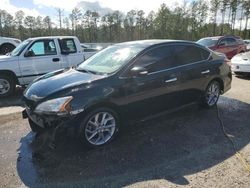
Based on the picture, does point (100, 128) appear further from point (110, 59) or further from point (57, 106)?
point (110, 59)

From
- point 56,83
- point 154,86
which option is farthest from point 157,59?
point 56,83

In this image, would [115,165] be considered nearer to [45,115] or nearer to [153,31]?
[45,115]

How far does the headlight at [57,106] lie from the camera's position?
4008mm

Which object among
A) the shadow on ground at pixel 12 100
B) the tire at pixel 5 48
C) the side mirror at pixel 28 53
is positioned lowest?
the shadow on ground at pixel 12 100

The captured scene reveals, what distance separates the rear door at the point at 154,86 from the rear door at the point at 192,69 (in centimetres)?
20

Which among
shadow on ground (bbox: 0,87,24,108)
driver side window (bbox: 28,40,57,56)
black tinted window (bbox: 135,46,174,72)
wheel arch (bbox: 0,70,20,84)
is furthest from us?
driver side window (bbox: 28,40,57,56)

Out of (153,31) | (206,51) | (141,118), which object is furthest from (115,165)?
(153,31)

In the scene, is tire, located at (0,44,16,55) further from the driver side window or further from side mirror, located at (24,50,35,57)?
side mirror, located at (24,50,35,57)

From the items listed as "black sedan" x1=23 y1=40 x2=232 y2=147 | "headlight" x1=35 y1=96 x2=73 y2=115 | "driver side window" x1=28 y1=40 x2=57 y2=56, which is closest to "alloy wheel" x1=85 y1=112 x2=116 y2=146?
"black sedan" x1=23 y1=40 x2=232 y2=147

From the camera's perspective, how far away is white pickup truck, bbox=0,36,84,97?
27.1ft

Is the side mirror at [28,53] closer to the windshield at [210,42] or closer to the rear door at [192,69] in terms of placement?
the rear door at [192,69]

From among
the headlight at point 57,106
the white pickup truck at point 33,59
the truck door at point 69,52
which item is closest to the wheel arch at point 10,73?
the white pickup truck at point 33,59

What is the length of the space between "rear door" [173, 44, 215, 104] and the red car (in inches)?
353

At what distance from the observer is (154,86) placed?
4.93m
